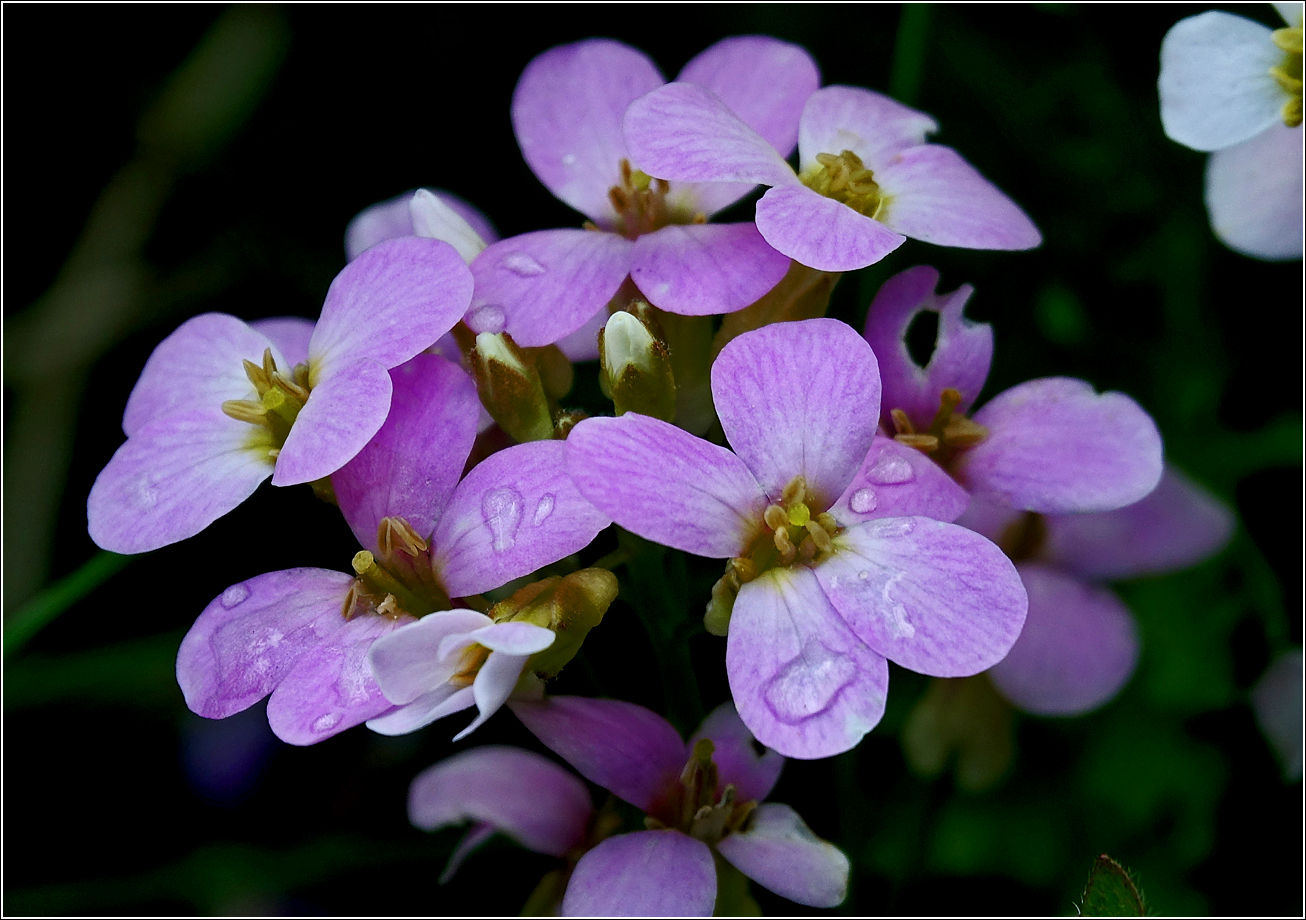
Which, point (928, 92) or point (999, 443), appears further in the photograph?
point (928, 92)

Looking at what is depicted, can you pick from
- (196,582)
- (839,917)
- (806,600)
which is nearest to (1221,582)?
(839,917)

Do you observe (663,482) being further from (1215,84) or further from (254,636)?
(1215,84)

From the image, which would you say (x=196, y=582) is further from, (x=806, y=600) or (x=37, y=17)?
(x=806, y=600)

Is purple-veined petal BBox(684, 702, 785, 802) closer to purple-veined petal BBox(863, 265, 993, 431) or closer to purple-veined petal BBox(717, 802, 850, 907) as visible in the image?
purple-veined petal BBox(717, 802, 850, 907)

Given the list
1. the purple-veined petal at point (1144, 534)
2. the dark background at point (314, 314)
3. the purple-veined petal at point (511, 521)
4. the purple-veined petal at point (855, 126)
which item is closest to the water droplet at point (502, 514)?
the purple-veined petal at point (511, 521)

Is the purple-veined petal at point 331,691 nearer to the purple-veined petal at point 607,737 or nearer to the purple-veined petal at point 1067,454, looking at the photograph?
the purple-veined petal at point 607,737

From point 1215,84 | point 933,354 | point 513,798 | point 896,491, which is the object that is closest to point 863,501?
point 896,491
